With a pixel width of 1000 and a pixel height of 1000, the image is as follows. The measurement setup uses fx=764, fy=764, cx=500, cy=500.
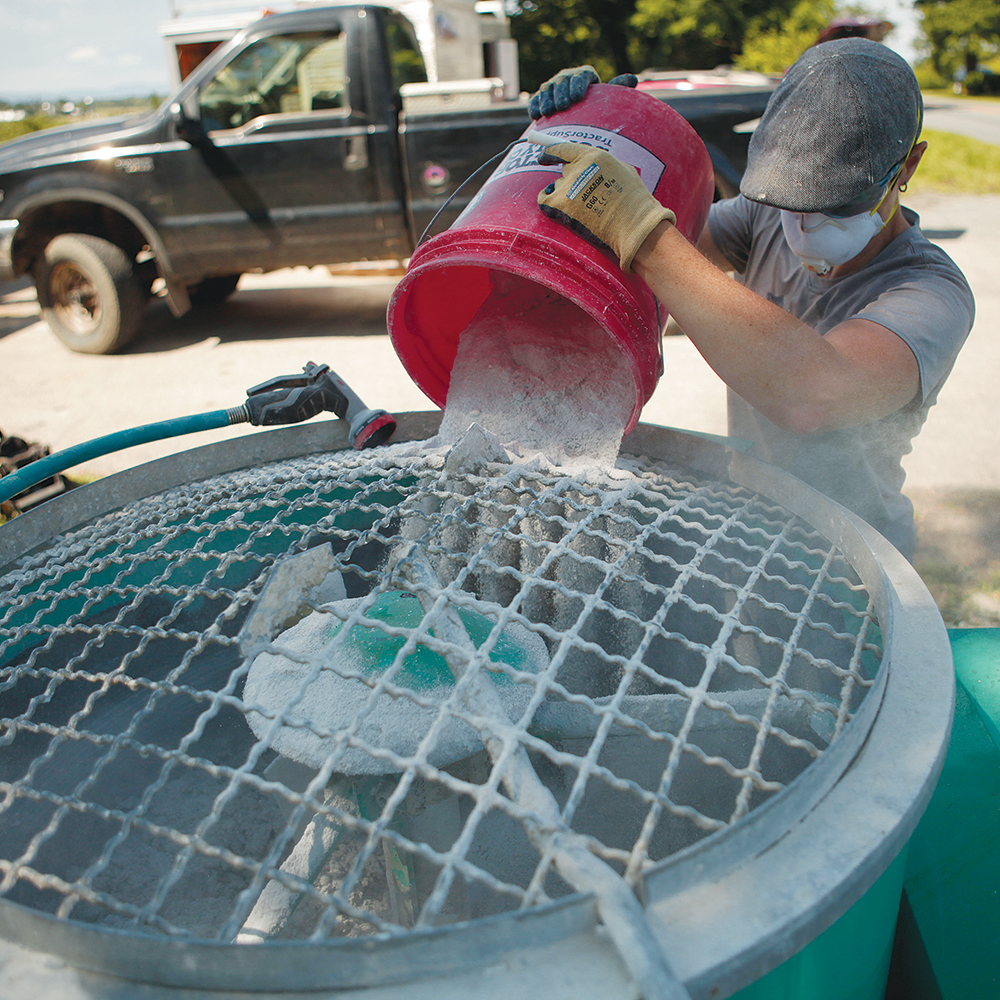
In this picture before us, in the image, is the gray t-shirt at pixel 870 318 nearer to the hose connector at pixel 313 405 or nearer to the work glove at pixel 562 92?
the work glove at pixel 562 92

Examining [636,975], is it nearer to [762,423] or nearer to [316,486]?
[316,486]

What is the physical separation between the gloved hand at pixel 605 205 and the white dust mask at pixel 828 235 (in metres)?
0.34

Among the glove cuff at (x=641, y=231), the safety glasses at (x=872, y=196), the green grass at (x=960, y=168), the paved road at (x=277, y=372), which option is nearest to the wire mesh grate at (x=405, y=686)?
the glove cuff at (x=641, y=231)

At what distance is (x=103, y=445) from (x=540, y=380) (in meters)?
0.89

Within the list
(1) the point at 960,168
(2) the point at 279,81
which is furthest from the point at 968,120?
(2) the point at 279,81

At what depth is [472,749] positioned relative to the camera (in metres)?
1.18

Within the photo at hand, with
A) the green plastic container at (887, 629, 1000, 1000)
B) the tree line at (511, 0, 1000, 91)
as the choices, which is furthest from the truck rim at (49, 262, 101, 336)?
the tree line at (511, 0, 1000, 91)

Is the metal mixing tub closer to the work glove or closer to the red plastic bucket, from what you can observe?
the red plastic bucket

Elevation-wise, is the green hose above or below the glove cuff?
below

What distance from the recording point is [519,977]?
2.11 ft

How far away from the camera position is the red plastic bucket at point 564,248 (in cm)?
130

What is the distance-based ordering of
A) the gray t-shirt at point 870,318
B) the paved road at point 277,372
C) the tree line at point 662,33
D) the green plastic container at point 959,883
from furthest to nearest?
the tree line at point 662,33
the paved road at point 277,372
the gray t-shirt at point 870,318
the green plastic container at point 959,883

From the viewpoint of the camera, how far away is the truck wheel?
6.69 m

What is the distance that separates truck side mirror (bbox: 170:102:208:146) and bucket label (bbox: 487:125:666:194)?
173 inches
